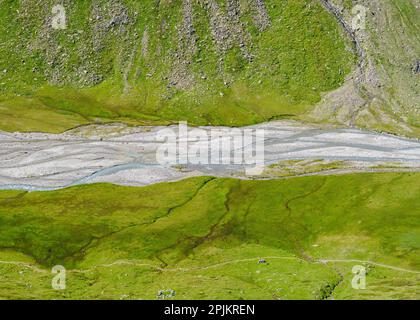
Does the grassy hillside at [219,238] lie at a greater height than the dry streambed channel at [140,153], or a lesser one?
lesser

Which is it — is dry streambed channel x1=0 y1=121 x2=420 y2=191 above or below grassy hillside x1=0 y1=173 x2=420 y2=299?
above

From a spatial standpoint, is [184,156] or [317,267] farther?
[184,156]

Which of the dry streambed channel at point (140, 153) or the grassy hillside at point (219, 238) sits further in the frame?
the dry streambed channel at point (140, 153)

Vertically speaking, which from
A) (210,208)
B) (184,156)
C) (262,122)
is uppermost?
(262,122)
